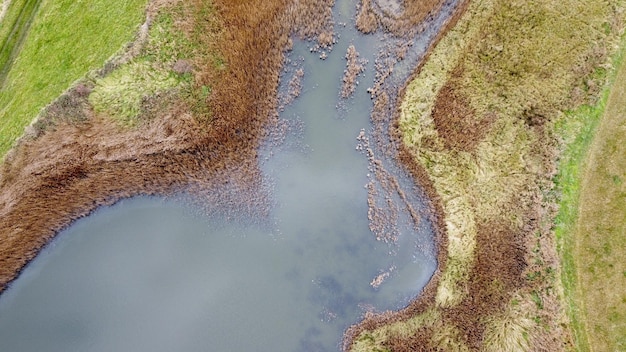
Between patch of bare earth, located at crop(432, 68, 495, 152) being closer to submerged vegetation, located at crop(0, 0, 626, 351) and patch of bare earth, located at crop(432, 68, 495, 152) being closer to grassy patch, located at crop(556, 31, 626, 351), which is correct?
submerged vegetation, located at crop(0, 0, 626, 351)

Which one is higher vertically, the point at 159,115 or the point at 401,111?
the point at 159,115

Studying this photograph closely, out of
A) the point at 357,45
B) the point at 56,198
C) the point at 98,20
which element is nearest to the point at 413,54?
the point at 357,45

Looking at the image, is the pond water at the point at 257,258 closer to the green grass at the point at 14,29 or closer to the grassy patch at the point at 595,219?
the grassy patch at the point at 595,219

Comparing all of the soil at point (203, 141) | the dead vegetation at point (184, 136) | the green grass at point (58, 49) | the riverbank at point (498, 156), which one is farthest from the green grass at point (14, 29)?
the riverbank at point (498, 156)

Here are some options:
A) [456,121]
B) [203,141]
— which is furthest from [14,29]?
[456,121]

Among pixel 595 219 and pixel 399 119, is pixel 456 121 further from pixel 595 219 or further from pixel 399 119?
pixel 595 219

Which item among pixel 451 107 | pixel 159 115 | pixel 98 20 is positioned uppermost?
pixel 98 20

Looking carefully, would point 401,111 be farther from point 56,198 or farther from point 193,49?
point 56,198
